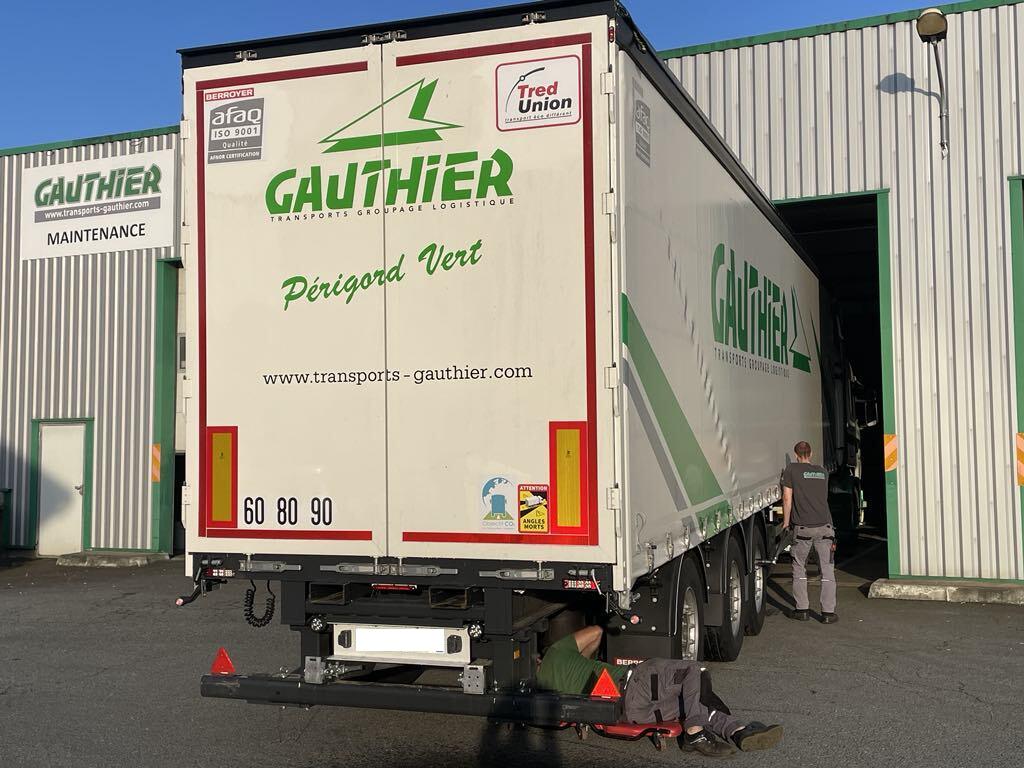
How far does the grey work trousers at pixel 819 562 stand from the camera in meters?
9.79

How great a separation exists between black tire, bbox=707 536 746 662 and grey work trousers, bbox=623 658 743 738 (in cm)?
198

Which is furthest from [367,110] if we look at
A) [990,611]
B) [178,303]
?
[178,303]

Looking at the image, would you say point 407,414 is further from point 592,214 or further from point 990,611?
point 990,611

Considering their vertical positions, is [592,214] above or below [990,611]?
above

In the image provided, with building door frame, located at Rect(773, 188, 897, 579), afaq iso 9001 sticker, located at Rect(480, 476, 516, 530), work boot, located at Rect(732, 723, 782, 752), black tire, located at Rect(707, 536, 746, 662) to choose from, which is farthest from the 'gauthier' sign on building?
work boot, located at Rect(732, 723, 782, 752)

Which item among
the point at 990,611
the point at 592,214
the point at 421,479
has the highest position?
the point at 592,214

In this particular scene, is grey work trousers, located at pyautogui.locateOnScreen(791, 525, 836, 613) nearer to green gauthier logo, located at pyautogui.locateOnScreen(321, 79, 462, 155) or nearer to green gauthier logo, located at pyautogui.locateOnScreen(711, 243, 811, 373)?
green gauthier logo, located at pyautogui.locateOnScreen(711, 243, 811, 373)

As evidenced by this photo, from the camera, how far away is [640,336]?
5.34 meters

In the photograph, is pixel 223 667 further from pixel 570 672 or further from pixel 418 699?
pixel 570 672

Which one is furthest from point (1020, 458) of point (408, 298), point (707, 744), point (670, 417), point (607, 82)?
point (408, 298)

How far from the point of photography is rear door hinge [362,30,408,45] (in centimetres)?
541

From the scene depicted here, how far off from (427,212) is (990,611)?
789 centimetres

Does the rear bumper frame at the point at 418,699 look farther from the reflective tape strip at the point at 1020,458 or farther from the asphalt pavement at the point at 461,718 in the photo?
the reflective tape strip at the point at 1020,458

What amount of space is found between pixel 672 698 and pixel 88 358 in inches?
501
